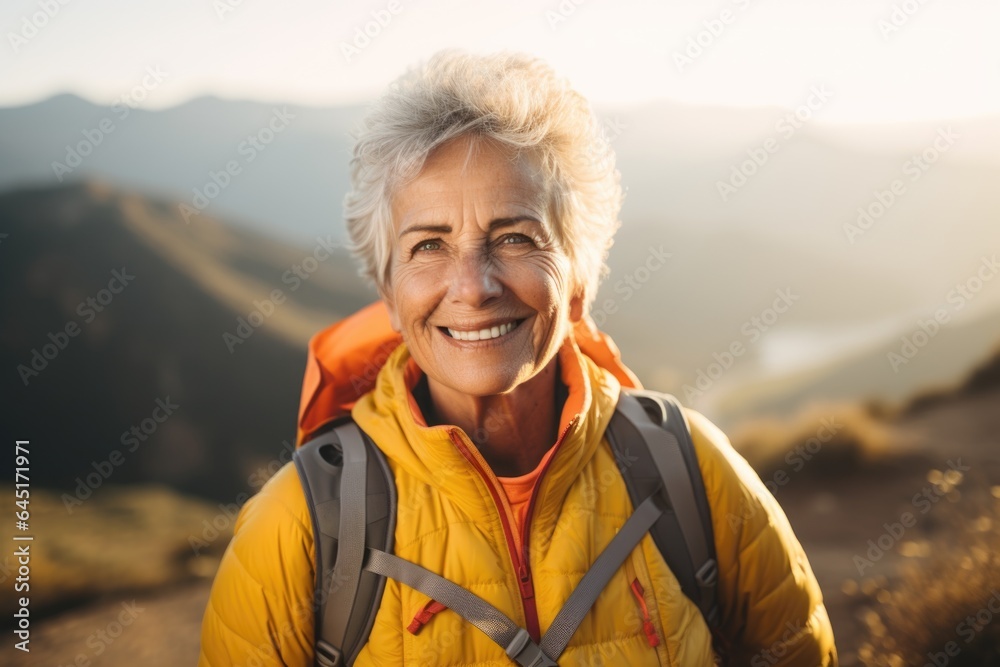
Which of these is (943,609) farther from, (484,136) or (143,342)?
(143,342)

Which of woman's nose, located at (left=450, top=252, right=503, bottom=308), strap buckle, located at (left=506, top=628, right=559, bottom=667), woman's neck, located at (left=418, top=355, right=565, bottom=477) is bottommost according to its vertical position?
strap buckle, located at (left=506, top=628, right=559, bottom=667)

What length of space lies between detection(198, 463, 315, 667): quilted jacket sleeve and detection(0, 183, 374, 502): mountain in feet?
15.7

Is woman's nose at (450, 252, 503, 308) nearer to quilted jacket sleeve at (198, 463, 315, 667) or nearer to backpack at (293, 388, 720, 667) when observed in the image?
backpack at (293, 388, 720, 667)

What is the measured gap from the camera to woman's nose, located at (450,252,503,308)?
1.75m

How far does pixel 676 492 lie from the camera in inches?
73.4

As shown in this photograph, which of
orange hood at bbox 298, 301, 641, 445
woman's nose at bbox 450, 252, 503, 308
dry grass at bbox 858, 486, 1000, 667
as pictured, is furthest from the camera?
dry grass at bbox 858, 486, 1000, 667

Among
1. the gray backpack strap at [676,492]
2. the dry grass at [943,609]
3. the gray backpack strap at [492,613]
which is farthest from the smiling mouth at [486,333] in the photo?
the dry grass at [943,609]

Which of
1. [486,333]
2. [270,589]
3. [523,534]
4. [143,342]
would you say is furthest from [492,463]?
[143,342]

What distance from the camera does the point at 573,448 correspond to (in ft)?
5.98

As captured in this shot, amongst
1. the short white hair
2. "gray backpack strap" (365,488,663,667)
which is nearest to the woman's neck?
the short white hair

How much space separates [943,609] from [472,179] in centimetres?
365

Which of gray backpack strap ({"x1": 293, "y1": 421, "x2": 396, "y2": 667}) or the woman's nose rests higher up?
the woman's nose

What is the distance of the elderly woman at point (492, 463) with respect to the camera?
5.51ft

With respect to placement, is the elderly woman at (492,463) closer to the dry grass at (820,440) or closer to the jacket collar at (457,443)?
the jacket collar at (457,443)
